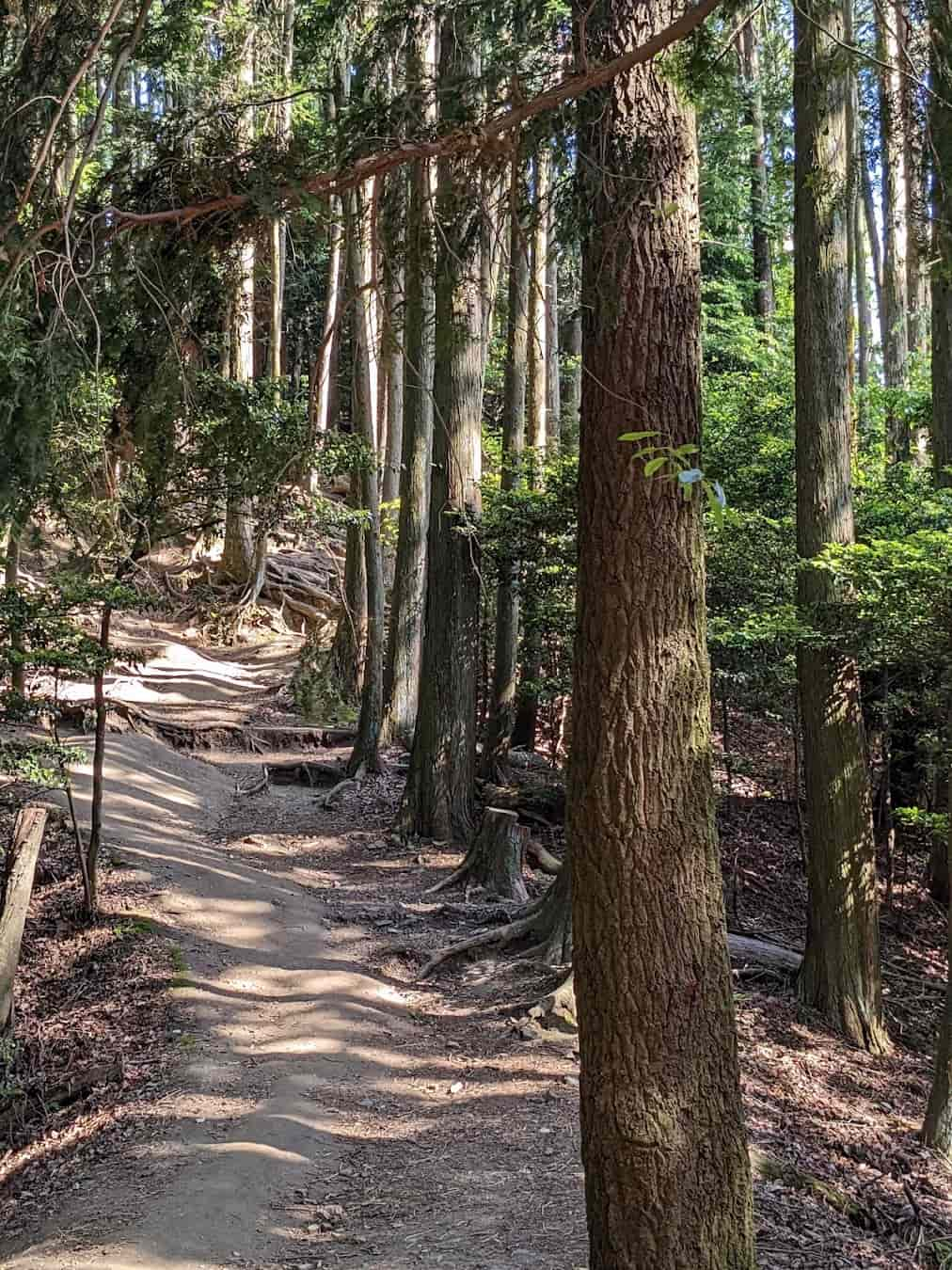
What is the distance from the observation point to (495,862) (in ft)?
34.3

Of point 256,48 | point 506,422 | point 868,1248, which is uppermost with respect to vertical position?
point 256,48

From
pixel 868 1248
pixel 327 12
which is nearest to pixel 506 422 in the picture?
pixel 327 12

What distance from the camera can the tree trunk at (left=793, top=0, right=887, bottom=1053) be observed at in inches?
340

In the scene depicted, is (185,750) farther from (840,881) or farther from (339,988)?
(840,881)

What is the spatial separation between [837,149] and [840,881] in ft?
19.3

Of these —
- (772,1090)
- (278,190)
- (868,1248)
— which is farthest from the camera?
(772,1090)

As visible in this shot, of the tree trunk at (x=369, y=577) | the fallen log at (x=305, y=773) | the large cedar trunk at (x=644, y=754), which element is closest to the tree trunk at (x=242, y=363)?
the tree trunk at (x=369, y=577)

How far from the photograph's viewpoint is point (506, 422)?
14656mm

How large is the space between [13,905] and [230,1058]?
202 centimetres

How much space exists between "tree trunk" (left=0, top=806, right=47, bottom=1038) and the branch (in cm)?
512

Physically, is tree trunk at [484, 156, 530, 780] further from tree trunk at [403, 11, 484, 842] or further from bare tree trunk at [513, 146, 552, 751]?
tree trunk at [403, 11, 484, 842]

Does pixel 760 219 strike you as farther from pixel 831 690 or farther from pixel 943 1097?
pixel 943 1097

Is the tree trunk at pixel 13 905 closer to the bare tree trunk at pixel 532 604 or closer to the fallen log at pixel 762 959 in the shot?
the fallen log at pixel 762 959

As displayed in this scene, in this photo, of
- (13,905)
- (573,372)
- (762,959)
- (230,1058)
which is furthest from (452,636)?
(573,372)
